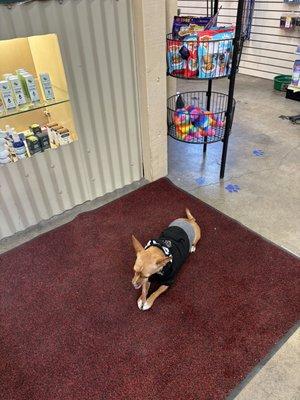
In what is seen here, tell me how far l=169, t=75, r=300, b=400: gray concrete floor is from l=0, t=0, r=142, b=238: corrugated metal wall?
74cm

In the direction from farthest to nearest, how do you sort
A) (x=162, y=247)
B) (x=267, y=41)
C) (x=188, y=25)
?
(x=267, y=41), (x=188, y=25), (x=162, y=247)

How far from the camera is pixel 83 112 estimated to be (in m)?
2.19

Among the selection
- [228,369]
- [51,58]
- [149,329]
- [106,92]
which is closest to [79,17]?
[51,58]

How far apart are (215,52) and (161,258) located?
154cm

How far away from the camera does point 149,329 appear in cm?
163

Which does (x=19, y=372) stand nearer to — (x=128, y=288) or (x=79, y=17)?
(x=128, y=288)

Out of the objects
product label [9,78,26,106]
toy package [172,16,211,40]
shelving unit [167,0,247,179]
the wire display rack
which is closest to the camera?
product label [9,78,26,106]

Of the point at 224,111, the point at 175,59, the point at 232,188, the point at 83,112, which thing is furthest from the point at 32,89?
the point at 232,188

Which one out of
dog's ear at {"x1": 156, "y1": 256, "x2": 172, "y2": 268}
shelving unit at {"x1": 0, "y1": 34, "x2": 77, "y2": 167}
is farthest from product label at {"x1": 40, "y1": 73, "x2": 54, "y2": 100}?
dog's ear at {"x1": 156, "y1": 256, "x2": 172, "y2": 268}

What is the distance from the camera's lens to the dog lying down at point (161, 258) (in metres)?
1.53

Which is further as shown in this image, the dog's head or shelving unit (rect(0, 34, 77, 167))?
shelving unit (rect(0, 34, 77, 167))

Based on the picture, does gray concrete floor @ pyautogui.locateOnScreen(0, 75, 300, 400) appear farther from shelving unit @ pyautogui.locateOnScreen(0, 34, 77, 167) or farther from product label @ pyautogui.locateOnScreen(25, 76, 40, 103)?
product label @ pyautogui.locateOnScreen(25, 76, 40, 103)

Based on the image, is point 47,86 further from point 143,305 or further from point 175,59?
point 143,305

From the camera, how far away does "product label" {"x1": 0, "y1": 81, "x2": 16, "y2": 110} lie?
1.93 meters
